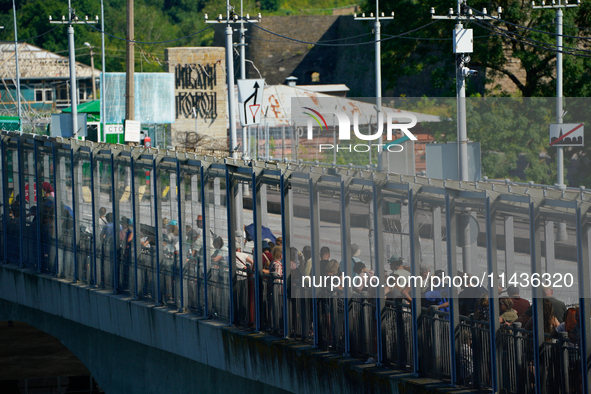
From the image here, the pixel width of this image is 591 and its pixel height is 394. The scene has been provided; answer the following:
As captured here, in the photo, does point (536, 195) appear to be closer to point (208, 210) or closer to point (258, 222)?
point (258, 222)

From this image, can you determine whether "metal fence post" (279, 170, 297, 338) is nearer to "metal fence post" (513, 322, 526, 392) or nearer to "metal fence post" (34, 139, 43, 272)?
"metal fence post" (513, 322, 526, 392)

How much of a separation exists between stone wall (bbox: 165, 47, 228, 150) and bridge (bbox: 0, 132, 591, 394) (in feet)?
92.7

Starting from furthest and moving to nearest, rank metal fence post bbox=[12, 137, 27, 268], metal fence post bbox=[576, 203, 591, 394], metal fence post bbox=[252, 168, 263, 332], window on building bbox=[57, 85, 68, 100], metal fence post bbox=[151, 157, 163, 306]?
window on building bbox=[57, 85, 68, 100]
metal fence post bbox=[12, 137, 27, 268]
metal fence post bbox=[151, 157, 163, 306]
metal fence post bbox=[252, 168, 263, 332]
metal fence post bbox=[576, 203, 591, 394]

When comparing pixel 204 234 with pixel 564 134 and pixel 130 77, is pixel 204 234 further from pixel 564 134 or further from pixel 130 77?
pixel 130 77

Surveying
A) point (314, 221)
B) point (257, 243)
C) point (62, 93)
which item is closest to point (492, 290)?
point (314, 221)

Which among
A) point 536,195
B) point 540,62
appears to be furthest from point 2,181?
point 540,62

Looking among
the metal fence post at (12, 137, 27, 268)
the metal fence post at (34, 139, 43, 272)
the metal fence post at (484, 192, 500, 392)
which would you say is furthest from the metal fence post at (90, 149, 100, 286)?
the metal fence post at (484, 192, 500, 392)

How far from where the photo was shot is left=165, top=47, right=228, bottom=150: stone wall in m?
43.0

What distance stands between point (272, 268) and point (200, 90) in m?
33.3

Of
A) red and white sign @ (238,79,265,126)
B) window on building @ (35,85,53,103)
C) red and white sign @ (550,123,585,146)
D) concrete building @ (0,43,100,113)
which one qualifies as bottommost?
red and white sign @ (550,123,585,146)

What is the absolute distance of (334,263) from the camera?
9.65 meters

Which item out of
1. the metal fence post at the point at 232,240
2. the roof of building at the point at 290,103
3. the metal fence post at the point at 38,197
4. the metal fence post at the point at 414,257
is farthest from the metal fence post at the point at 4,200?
the roof of building at the point at 290,103

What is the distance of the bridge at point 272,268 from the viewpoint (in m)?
7.91

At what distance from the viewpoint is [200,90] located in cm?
4312
